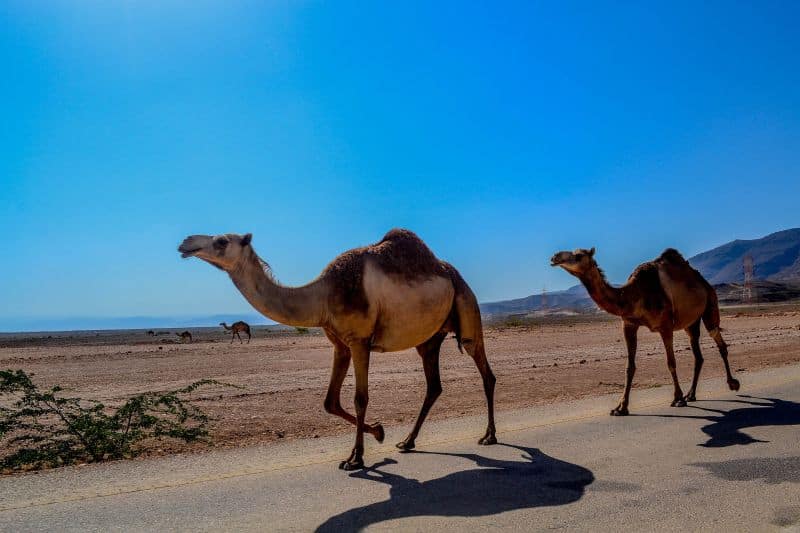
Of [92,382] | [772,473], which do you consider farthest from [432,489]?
[92,382]

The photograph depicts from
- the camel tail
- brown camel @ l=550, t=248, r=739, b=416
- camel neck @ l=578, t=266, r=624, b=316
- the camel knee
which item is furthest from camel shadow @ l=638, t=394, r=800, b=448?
the camel knee

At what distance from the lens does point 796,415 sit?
9.12 meters

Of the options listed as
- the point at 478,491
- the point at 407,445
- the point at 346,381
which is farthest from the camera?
the point at 346,381

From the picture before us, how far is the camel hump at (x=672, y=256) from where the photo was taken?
39.0ft

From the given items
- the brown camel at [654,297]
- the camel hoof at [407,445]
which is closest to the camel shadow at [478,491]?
the camel hoof at [407,445]

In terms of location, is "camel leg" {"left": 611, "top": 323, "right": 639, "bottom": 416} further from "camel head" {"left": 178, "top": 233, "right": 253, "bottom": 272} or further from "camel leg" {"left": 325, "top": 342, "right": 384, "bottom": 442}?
"camel head" {"left": 178, "top": 233, "right": 253, "bottom": 272}

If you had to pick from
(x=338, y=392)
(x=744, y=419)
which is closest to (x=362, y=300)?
(x=338, y=392)

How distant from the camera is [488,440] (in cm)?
797

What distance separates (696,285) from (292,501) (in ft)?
31.0

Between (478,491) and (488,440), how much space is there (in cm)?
225

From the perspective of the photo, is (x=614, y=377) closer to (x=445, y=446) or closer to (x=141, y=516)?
(x=445, y=446)

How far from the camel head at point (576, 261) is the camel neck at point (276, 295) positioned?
469 centimetres

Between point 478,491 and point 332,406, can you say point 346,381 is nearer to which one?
point 332,406

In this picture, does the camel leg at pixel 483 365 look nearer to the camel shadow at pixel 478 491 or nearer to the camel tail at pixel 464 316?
the camel tail at pixel 464 316
